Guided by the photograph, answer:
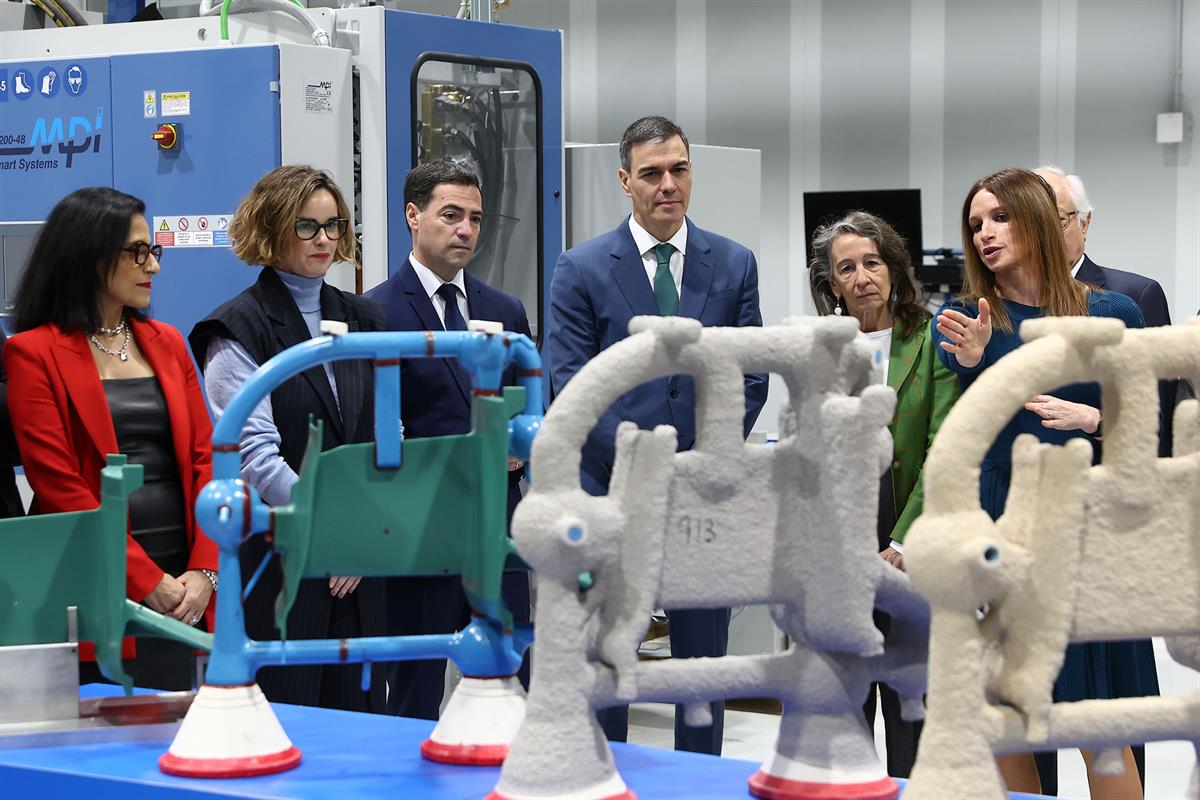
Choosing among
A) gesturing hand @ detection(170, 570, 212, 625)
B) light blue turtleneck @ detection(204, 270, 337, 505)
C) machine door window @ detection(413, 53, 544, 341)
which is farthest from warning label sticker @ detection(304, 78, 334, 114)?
gesturing hand @ detection(170, 570, 212, 625)

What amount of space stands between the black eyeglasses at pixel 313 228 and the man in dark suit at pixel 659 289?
0.58 metres

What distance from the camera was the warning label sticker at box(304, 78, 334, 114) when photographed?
4.10m

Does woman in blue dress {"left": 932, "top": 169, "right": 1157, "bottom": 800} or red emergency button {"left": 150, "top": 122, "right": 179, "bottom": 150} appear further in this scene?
red emergency button {"left": 150, "top": 122, "right": 179, "bottom": 150}

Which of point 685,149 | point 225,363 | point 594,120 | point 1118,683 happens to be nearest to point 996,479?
point 1118,683

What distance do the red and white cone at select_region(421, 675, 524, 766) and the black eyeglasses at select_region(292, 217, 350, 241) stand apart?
1.34 m

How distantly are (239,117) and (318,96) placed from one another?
0.71 feet

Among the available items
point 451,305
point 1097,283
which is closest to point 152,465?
point 451,305

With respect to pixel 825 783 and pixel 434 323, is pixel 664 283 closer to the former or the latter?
pixel 434 323

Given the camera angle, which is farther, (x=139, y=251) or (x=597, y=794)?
(x=139, y=251)

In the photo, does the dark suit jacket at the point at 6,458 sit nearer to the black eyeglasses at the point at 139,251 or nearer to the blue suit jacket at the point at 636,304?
the black eyeglasses at the point at 139,251

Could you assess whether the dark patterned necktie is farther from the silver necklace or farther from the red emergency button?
the red emergency button

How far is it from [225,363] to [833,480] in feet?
5.16

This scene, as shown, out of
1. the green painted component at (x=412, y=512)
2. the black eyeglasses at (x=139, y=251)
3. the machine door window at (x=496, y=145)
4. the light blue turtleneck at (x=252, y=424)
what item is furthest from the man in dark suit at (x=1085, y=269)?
the green painted component at (x=412, y=512)

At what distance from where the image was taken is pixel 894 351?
10.8 ft
